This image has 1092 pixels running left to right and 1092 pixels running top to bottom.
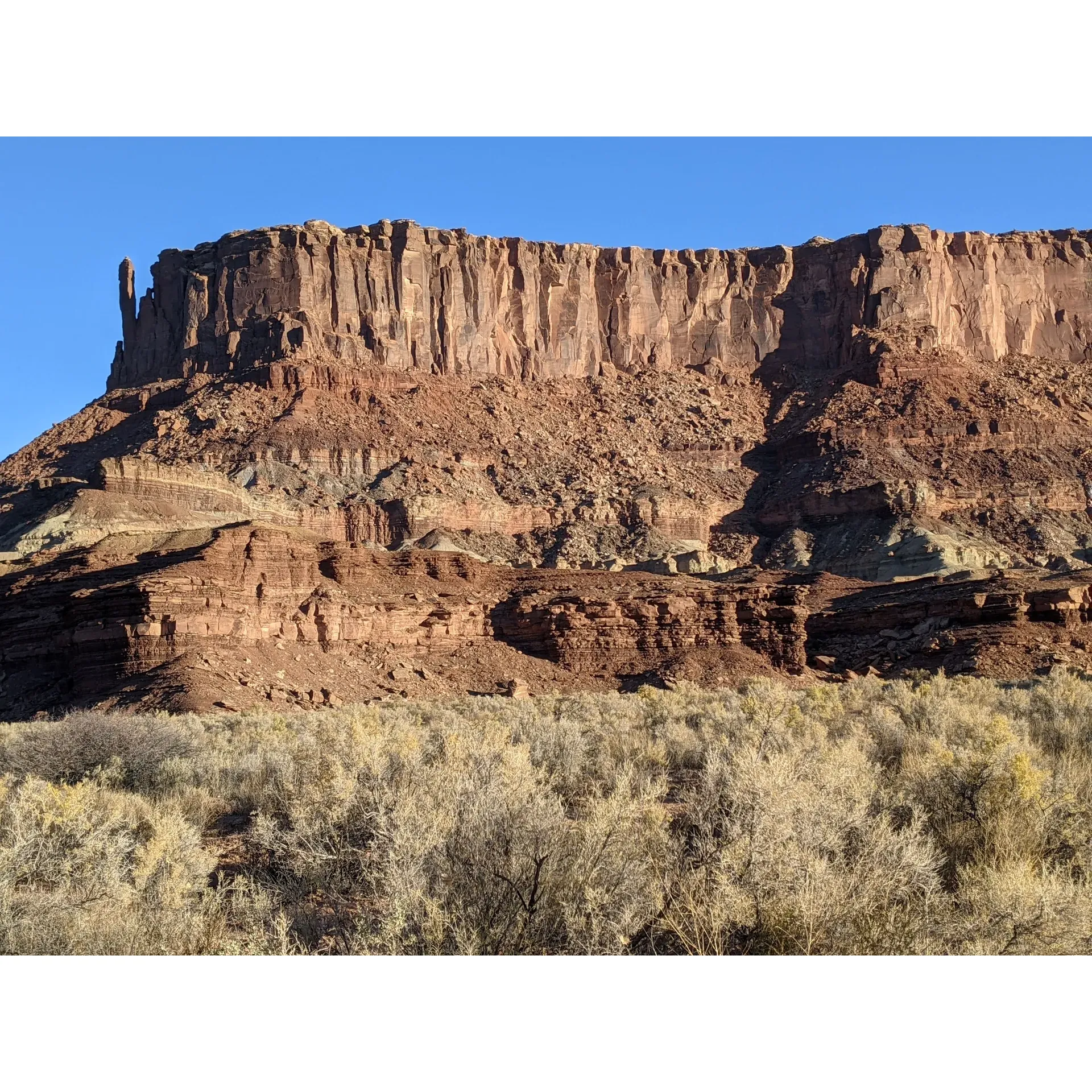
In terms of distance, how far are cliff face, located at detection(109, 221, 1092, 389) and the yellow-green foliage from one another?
3399 inches

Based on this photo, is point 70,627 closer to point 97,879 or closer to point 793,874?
point 97,879

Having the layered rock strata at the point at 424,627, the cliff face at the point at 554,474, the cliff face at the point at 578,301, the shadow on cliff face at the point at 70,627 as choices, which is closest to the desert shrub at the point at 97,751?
the layered rock strata at the point at 424,627

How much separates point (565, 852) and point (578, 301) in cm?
10363

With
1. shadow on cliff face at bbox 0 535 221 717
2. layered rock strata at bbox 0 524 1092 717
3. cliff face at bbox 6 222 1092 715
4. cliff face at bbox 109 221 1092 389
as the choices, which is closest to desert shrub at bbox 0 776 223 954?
layered rock strata at bbox 0 524 1092 717

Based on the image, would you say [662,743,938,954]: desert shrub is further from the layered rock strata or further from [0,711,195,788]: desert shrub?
the layered rock strata

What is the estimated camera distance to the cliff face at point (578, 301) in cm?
9975

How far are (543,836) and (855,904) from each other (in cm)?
197

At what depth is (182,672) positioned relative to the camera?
1257 inches

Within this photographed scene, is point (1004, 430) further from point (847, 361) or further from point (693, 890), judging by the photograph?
point (693, 890)

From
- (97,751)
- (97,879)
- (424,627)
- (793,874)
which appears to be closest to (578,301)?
(424,627)

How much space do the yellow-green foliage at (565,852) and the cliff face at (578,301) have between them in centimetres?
8633

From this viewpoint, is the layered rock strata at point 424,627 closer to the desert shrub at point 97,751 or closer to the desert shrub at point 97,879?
the desert shrub at point 97,751

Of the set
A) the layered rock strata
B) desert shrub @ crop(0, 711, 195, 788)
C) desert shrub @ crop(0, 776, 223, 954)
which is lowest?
desert shrub @ crop(0, 776, 223, 954)

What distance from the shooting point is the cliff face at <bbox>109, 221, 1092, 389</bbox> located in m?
99.8
